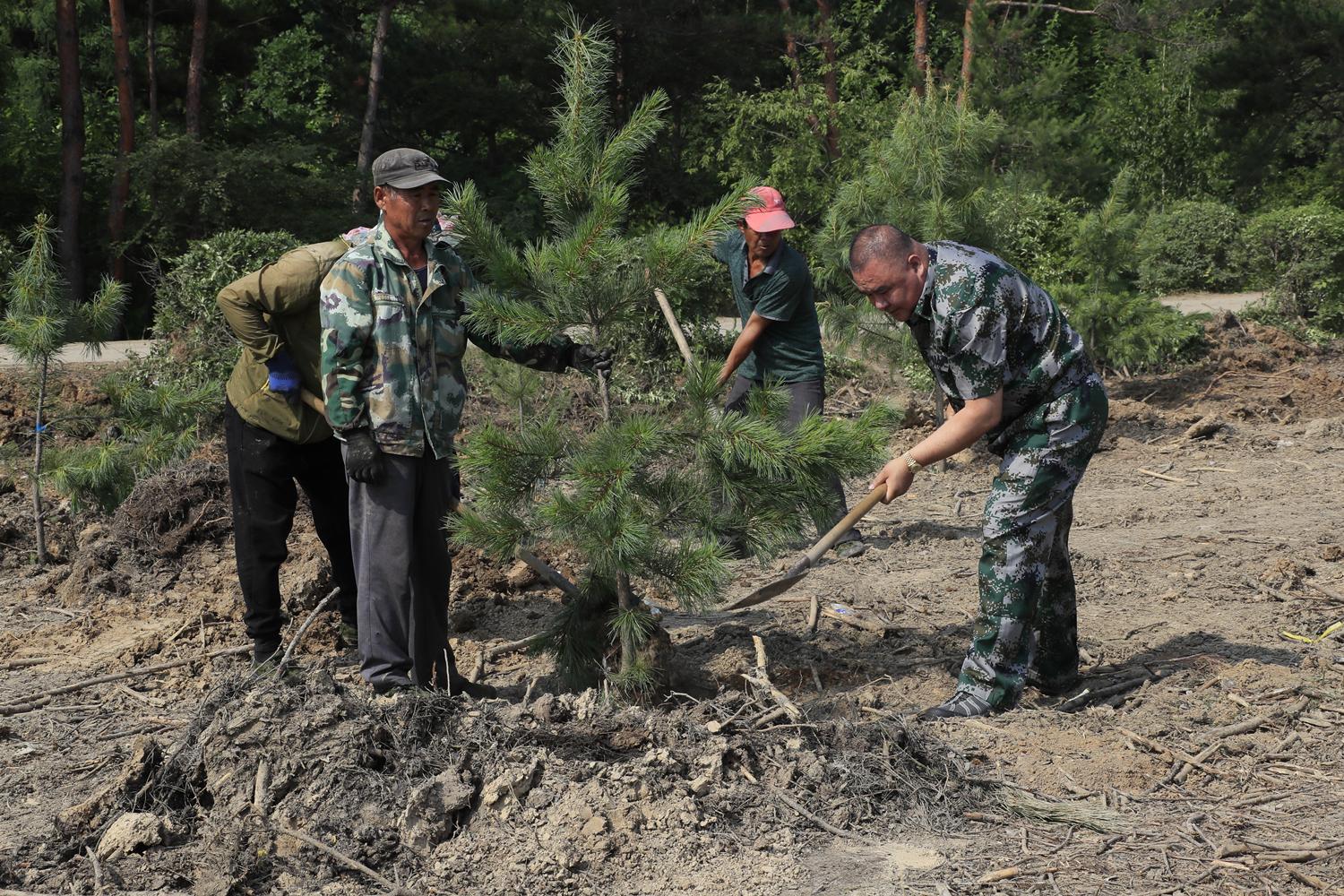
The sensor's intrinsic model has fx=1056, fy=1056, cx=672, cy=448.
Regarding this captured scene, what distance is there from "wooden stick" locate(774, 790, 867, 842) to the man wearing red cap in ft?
8.44

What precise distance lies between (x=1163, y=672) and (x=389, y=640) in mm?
2972

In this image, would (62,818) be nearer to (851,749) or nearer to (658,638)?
(658,638)

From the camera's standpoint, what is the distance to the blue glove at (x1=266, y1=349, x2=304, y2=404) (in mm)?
3945

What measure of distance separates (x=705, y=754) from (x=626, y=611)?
A: 72cm

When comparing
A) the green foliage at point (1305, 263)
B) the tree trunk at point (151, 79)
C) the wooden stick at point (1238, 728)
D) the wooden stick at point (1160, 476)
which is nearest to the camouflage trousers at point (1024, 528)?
the wooden stick at point (1238, 728)

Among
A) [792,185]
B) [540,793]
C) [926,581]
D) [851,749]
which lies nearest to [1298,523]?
[926,581]

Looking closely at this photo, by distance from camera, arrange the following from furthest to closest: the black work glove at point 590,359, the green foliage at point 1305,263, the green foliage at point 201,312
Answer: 1. the green foliage at point 1305,263
2. the green foliage at point 201,312
3. the black work glove at point 590,359

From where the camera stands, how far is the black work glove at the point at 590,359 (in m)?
3.72

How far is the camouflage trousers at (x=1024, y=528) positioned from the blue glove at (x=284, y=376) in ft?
8.46

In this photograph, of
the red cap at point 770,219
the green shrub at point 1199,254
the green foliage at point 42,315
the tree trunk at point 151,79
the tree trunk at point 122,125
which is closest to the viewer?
the red cap at point 770,219

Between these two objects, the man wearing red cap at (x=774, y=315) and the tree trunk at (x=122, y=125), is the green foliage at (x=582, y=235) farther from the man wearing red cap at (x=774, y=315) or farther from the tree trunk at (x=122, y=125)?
the tree trunk at (x=122, y=125)

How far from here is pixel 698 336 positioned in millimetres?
10305

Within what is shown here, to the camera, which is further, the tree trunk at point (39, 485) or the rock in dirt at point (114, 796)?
the tree trunk at point (39, 485)

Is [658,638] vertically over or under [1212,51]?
under
